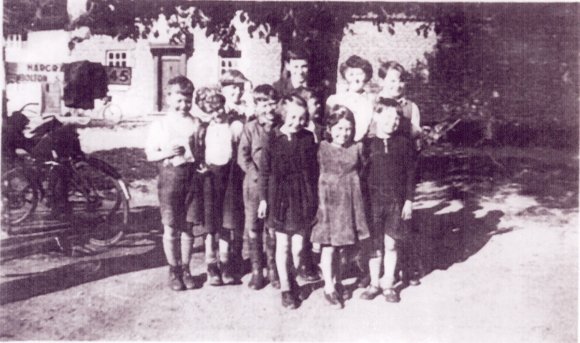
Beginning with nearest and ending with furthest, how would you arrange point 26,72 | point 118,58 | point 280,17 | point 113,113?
1. point 280,17
2. point 26,72
3. point 113,113
4. point 118,58

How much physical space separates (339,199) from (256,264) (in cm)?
62

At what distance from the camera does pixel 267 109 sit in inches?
123

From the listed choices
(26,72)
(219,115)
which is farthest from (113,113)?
(219,115)

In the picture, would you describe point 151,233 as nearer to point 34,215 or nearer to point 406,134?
point 34,215

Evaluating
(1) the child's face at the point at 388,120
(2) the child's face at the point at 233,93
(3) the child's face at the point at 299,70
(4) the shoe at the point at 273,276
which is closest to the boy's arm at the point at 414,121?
(1) the child's face at the point at 388,120

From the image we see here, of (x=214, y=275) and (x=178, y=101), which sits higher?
(x=178, y=101)

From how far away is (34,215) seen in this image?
4.09 metres

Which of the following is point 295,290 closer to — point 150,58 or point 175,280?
point 175,280

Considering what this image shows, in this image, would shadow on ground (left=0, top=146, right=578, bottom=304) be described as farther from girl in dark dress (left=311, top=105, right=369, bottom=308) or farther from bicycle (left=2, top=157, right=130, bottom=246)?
girl in dark dress (left=311, top=105, right=369, bottom=308)

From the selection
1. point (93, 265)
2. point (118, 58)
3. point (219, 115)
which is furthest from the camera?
point (118, 58)

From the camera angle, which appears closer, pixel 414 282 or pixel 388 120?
pixel 388 120

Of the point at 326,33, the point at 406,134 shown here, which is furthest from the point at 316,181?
the point at 326,33

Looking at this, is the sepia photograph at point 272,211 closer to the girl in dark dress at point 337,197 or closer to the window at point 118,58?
the girl in dark dress at point 337,197

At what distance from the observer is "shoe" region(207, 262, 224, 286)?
3.26 m
